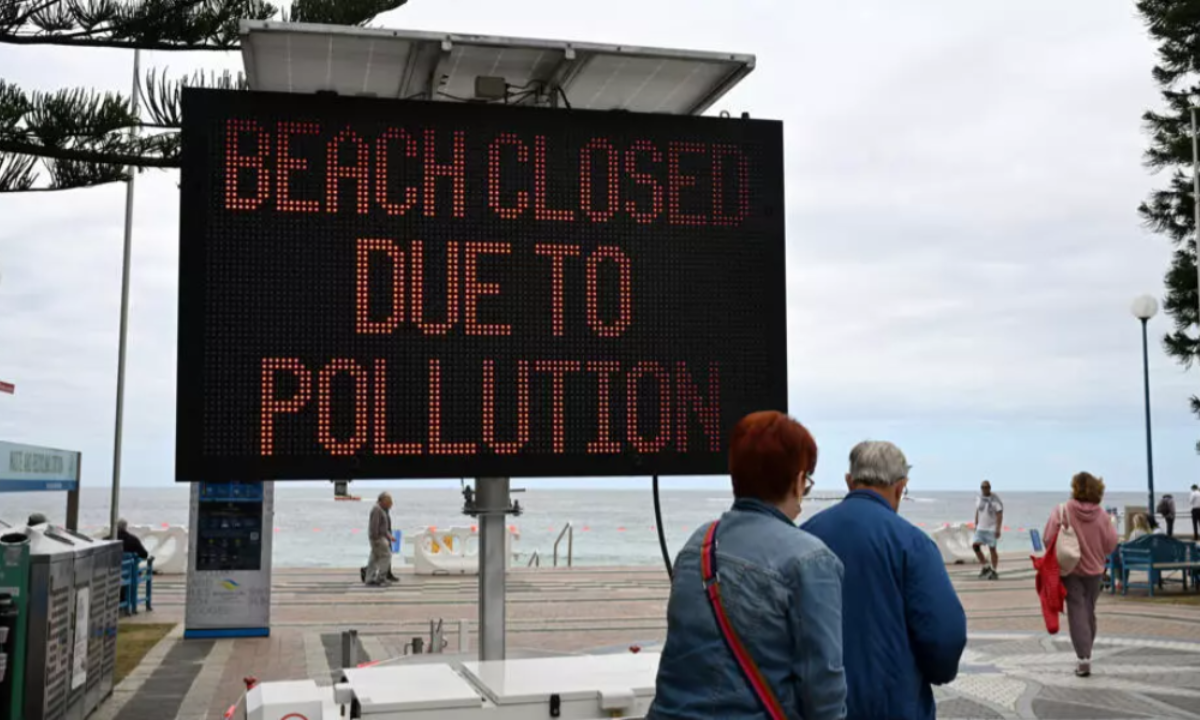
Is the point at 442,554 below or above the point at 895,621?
below

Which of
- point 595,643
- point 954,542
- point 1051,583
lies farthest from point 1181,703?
point 954,542

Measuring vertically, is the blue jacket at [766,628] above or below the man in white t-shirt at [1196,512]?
above

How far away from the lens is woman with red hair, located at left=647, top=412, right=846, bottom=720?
10.5 ft

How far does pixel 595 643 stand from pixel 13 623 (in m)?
7.91

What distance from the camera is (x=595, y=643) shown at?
1513 centimetres

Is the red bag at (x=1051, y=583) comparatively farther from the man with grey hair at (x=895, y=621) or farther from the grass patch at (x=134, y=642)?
the grass patch at (x=134, y=642)

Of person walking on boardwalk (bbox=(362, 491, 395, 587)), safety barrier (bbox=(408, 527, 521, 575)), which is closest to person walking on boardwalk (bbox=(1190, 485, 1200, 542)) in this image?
safety barrier (bbox=(408, 527, 521, 575))

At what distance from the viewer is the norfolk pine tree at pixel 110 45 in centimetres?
1060

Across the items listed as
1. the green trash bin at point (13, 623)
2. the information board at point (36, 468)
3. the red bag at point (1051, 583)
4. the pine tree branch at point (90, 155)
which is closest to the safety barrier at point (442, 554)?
the information board at point (36, 468)

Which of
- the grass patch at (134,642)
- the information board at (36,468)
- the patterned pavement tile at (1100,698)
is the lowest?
the grass patch at (134,642)

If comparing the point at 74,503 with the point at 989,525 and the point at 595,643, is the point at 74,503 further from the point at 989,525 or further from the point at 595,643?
the point at 989,525

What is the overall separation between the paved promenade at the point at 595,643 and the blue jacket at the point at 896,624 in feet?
5.86

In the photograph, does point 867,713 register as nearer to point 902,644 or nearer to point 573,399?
point 902,644

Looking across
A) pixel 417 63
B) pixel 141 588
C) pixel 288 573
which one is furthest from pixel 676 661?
pixel 288 573
